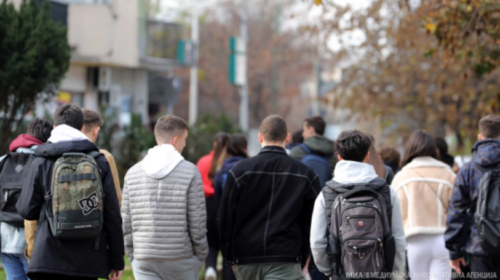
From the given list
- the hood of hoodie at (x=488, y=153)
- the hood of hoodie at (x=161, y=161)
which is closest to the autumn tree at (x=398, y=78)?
the hood of hoodie at (x=488, y=153)

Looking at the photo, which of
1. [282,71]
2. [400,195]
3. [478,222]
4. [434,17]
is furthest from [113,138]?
[282,71]

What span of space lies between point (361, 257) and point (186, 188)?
4.91 ft

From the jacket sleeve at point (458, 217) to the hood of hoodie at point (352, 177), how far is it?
134cm

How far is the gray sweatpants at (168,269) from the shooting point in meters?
5.14

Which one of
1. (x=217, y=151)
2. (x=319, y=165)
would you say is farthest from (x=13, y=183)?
(x=319, y=165)

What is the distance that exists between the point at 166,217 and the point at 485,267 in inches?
113

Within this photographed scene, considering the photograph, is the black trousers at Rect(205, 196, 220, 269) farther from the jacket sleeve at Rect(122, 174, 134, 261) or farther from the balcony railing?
the balcony railing

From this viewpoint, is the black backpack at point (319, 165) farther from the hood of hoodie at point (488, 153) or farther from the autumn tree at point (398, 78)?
the autumn tree at point (398, 78)

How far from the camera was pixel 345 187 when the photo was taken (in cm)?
479

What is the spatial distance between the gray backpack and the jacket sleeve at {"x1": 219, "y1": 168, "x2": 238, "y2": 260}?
3.38 ft

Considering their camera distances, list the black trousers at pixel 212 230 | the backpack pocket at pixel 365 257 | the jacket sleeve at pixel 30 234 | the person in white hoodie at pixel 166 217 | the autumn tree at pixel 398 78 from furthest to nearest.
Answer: the autumn tree at pixel 398 78 < the black trousers at pixel 212 230 < the jacket sleeve at pixel 30 234 < the person in white hoodie at pixel 166 217 < the backpack pocket at pixel 365 257

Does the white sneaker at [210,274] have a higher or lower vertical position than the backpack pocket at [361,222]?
lower

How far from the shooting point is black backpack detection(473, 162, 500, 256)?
539cm

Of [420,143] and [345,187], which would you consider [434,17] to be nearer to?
[420,143]
